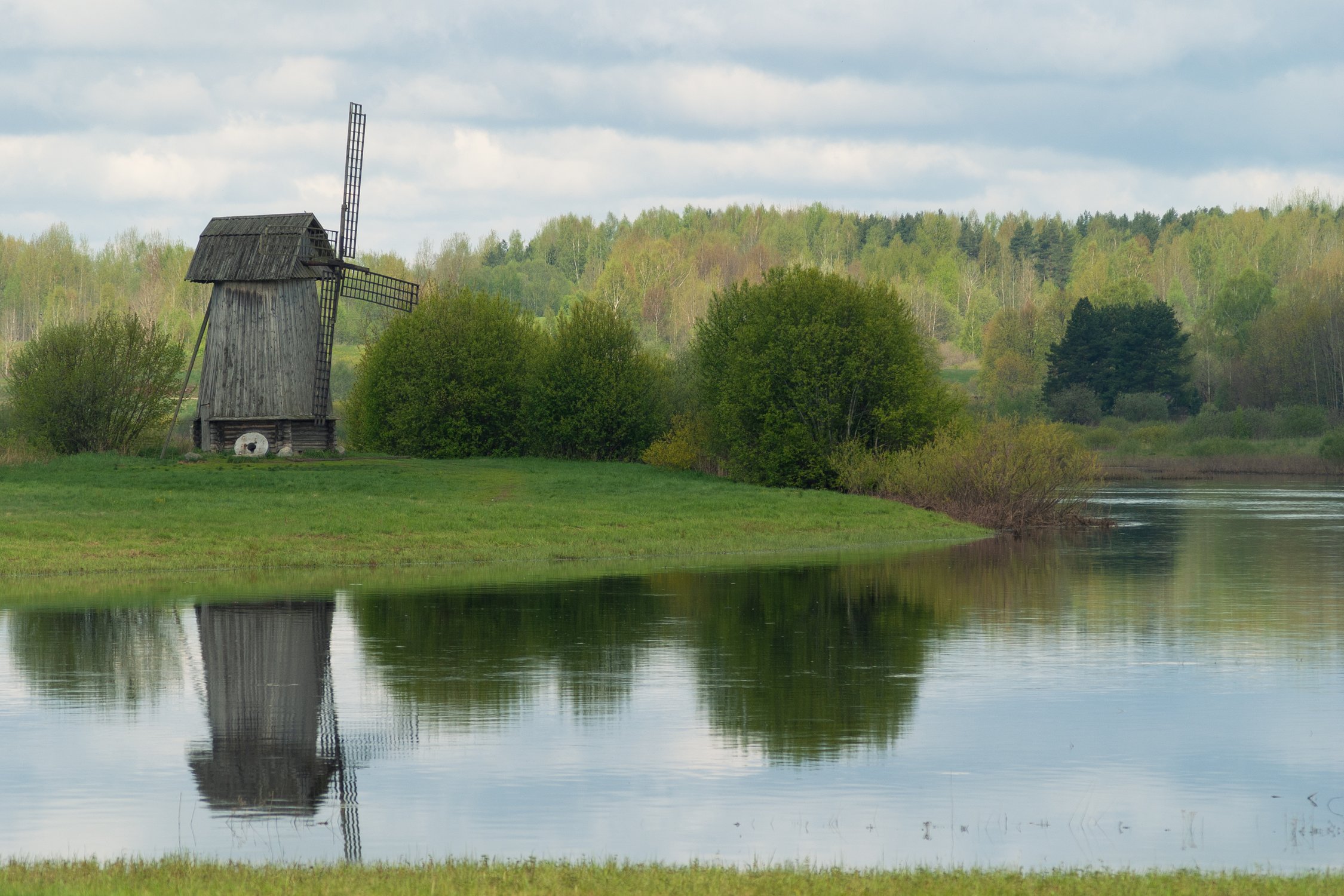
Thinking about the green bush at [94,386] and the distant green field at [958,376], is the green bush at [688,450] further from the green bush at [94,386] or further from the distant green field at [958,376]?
the distant green field at [958,376]

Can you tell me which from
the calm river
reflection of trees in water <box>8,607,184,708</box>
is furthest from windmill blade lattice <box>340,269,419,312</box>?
reflection of trees in water <box>8,607,184,708</box>

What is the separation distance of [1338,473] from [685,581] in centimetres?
7908

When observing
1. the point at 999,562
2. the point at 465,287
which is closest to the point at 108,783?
the point at 999,562

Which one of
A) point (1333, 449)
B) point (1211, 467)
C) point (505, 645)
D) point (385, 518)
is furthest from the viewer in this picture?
point (1211, 467)

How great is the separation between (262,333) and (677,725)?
173ft

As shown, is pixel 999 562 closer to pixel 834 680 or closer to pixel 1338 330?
pixel 834 680

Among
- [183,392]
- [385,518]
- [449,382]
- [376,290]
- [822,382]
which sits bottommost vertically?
[385,518]

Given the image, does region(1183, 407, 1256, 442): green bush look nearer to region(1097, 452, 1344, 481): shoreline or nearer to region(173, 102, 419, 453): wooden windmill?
region(1097, 452, 1344, 481): shoreline

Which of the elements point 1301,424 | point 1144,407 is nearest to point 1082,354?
point 1144,407

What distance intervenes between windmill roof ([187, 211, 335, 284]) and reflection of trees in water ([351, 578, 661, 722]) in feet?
120

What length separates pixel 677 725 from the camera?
19.5 m

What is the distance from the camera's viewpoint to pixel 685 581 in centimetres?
3762

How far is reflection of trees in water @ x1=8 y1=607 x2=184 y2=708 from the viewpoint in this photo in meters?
22.0

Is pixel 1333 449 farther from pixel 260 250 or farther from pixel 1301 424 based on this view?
pixel 260 250
